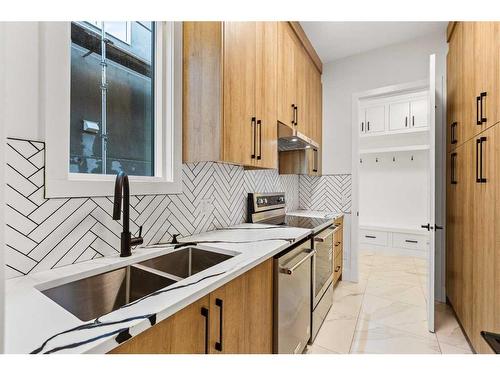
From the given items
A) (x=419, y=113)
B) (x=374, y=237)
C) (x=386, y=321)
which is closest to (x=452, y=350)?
(x=386, y=321)

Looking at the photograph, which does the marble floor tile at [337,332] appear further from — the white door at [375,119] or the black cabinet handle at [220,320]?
the white door at [375,119]

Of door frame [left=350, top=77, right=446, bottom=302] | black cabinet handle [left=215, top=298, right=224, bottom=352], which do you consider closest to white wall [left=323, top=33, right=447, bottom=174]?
door frame [left=350, top=77, right=446, bottom=302]

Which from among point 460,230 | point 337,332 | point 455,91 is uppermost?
point 455,91

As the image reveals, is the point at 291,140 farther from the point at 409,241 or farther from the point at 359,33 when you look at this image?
the point at 409,241

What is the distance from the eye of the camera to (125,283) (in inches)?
43.1

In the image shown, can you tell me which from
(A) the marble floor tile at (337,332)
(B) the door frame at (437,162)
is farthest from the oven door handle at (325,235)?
(B) the door frame at (437,162)

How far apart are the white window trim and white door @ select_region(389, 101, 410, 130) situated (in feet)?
11.9

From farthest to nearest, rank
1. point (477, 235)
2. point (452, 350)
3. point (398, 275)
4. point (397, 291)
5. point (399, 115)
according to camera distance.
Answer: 1. point (399, 115)
2. point (398, 275)
3. point (397, 291)
4. point (452, 350)
5. point (477, 235)

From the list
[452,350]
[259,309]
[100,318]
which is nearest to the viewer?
[100,318]

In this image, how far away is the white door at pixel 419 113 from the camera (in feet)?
12.2

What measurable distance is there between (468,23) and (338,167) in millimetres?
1748

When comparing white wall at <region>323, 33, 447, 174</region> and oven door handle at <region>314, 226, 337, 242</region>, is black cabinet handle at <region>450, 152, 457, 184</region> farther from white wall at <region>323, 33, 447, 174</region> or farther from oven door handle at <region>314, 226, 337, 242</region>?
oven door handle at <region>314, 226, 337, 242</region>

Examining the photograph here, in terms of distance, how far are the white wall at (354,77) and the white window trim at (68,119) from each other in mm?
2305

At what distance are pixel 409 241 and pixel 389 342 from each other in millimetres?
2816
